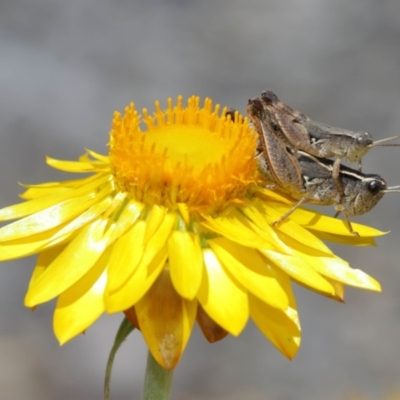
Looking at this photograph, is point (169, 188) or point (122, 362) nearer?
point (169, 188)

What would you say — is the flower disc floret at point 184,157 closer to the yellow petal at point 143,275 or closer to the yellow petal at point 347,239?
the yellow petal at point 143,275

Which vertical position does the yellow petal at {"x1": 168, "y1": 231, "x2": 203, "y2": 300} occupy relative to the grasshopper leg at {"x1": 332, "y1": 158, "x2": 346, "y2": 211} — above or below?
below

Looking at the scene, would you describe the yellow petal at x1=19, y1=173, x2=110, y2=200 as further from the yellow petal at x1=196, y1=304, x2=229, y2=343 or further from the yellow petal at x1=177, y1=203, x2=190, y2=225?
the yellow petal at x1=196, y1=304, x2=229, y2=343

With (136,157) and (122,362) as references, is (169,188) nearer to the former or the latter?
(136,157)

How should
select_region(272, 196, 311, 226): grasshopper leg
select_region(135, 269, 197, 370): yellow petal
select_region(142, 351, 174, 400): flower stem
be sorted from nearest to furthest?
1. select_region(135, 269, 197, 370): yellow petal
2. select_region(142, 351, 174, 400): flower stem
3. select_region(272, 196, 311, 226): grasshopper leg

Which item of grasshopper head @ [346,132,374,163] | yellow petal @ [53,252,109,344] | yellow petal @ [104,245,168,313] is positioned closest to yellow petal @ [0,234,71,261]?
yellow petal @ [53,252,109,344]

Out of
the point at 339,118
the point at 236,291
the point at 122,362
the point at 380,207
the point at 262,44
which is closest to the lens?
the point at 236,291

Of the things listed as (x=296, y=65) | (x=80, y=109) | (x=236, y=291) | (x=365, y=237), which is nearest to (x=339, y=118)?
(x=296, y=65)
